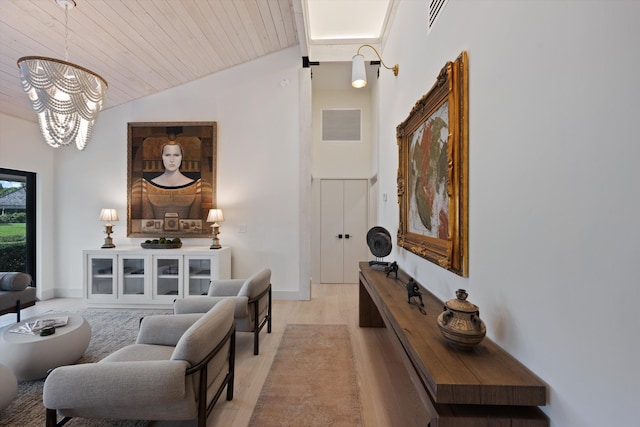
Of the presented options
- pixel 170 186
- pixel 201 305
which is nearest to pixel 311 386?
pixel 201 305

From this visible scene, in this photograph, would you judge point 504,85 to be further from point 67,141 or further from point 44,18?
point 44,18

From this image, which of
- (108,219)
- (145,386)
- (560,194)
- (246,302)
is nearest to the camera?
(560,194)

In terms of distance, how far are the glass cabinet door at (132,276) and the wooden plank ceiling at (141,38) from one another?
2461mm

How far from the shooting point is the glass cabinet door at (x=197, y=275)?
388cm

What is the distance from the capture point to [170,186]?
4.34m

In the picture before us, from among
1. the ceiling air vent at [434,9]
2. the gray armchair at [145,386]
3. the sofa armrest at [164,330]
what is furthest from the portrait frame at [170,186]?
the ceiling air vent at [434,9]

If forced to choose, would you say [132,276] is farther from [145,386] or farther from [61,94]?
[145,386]

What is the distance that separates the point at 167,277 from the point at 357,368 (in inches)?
117

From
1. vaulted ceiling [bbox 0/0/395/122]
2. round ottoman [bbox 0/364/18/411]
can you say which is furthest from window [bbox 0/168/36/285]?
round ottoman [bbox 0/364/18/411]

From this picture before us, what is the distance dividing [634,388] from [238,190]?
4259 millimetres

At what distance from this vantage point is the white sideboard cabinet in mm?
3865

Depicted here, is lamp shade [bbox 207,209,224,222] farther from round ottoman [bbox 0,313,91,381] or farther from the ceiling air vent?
the ceiling air vent

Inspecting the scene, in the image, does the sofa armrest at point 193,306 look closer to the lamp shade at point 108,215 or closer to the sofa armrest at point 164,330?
the sofa armrest at point 164,330

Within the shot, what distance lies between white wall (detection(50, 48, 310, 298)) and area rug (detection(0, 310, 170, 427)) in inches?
49.5
